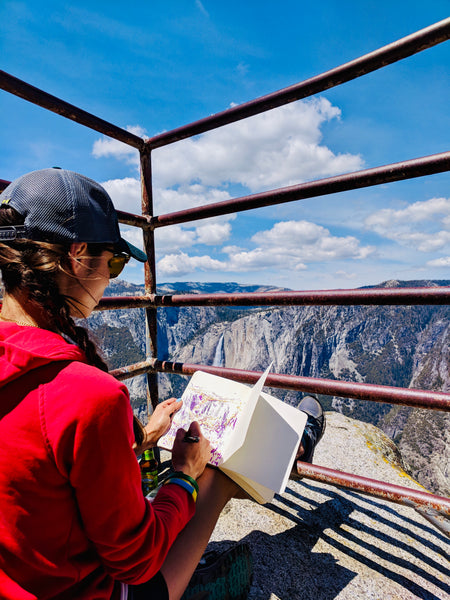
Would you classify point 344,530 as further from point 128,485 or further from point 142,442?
point 128,485

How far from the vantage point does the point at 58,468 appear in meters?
0.53

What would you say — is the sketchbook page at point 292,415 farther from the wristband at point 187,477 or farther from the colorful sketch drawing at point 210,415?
the wristband at point 187,477

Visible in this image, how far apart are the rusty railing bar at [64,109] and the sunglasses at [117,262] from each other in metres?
0.95

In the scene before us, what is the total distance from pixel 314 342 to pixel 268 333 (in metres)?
13.6

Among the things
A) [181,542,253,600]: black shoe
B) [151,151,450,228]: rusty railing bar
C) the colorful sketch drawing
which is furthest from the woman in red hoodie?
[151,151,450,228]: rusty railing bar

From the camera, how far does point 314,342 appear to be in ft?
300

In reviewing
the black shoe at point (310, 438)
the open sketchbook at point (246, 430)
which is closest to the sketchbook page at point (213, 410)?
the open sketchbook at point (246, 430)

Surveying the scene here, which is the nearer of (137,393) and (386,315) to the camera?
(137,393)

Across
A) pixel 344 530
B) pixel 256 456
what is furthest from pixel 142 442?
pixel 344 530

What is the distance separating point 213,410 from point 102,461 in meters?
0.63

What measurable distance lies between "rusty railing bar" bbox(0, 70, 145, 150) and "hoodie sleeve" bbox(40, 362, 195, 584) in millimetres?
1267

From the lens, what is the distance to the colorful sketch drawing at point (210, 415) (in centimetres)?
104

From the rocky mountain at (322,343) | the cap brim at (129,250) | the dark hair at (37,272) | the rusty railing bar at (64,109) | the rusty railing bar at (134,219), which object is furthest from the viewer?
the rocky mountain at (322,343)

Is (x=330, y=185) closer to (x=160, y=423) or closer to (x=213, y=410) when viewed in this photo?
(x=213, y=410)
